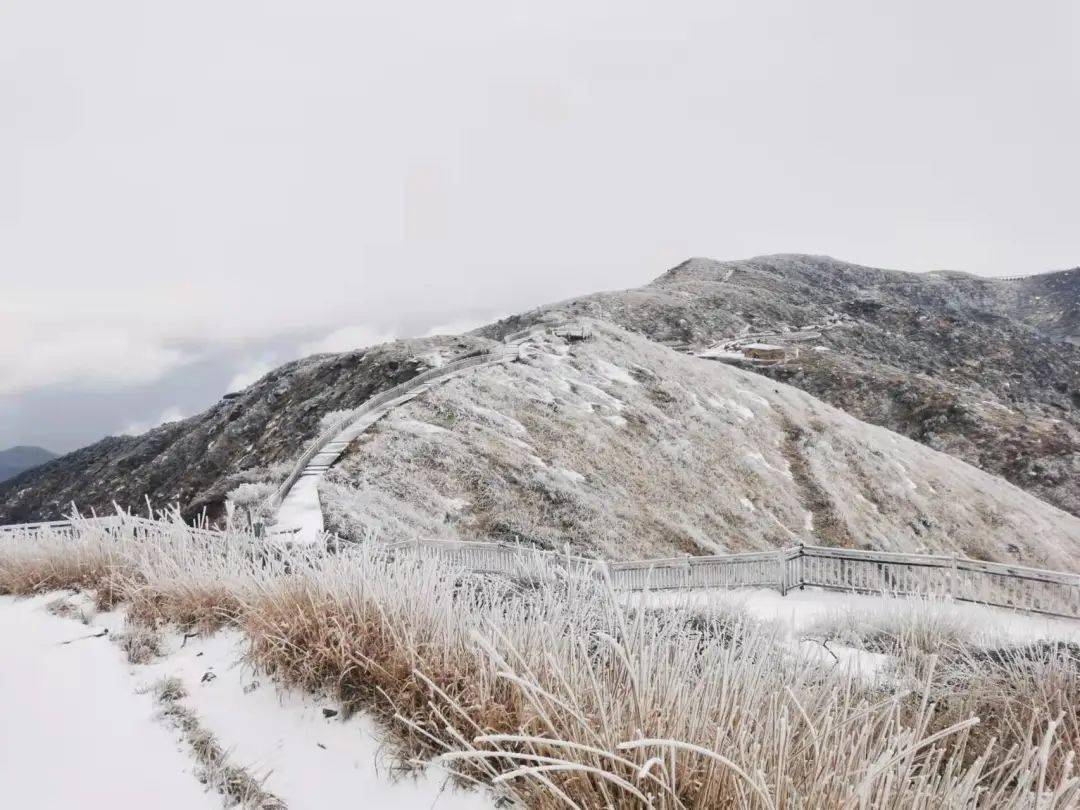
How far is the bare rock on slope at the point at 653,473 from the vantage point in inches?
736

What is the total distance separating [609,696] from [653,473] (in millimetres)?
23339

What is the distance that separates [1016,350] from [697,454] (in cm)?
10122

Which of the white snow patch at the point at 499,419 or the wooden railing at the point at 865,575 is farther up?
the white snow patch at the point at 499,419

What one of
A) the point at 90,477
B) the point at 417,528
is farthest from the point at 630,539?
the point at 90,477

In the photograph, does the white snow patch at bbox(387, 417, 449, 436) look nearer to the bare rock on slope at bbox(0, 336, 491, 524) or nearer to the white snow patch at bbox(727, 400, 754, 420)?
the bare rock on slope at bbox(0, 336, 491, 524)

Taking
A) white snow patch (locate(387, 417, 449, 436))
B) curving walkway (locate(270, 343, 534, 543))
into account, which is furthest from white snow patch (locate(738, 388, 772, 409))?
white snow patch (locate(387, 417, 449, 436))

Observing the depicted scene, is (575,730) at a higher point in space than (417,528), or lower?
higher

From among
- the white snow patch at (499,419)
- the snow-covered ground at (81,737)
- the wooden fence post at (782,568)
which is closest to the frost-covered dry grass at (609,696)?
the snow-covered ground at (81,737)

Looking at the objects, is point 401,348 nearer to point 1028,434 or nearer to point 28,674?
point 28,674

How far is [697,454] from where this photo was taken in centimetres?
2773

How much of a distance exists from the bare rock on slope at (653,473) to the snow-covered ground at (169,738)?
10.8m

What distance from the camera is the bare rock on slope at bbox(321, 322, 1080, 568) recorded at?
1870cm

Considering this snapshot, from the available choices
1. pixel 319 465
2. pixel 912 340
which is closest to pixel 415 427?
pixel 319 465

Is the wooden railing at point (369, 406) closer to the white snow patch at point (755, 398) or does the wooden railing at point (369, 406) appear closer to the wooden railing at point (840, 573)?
the wooden railing at point (840, 573)
